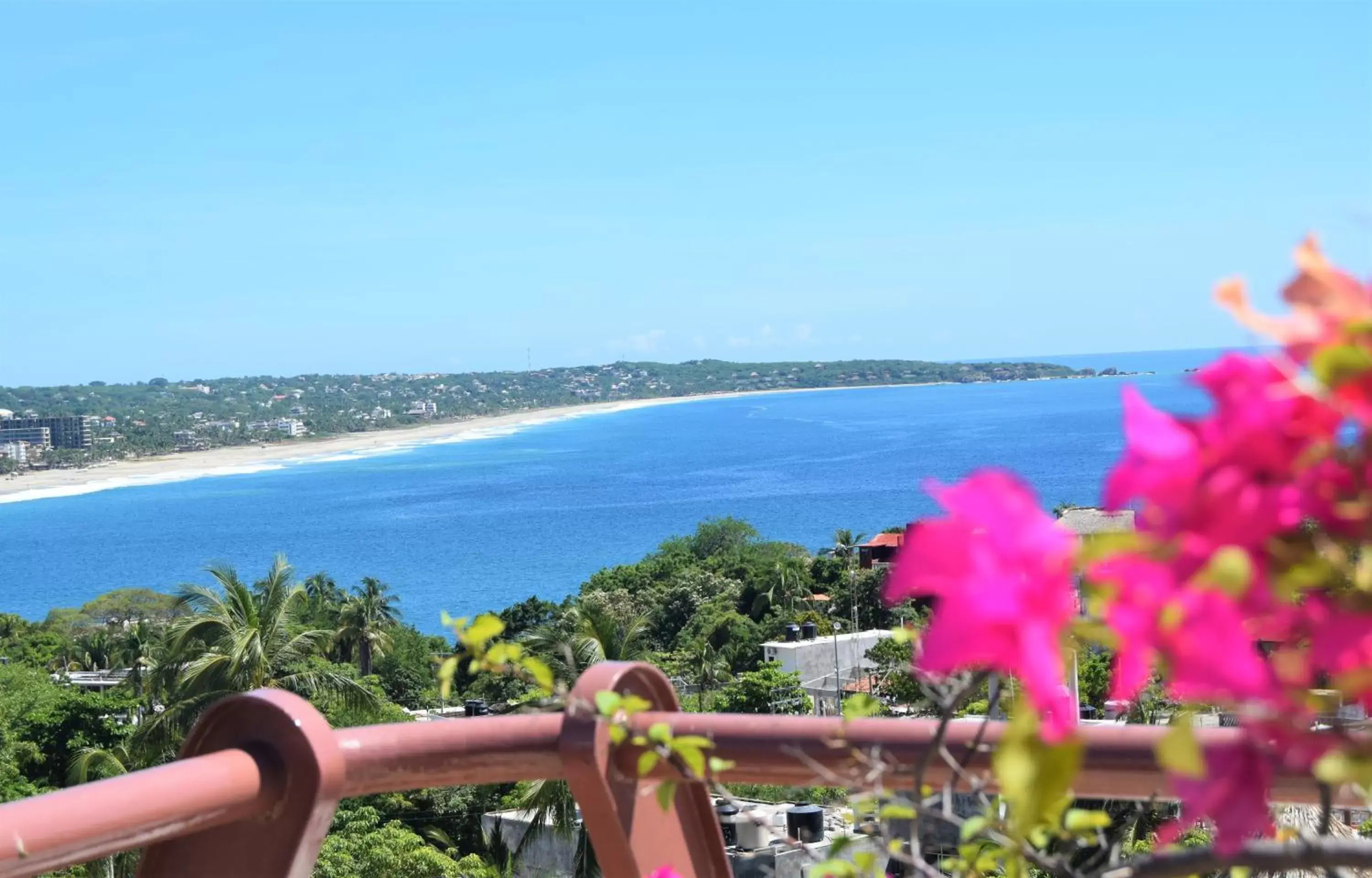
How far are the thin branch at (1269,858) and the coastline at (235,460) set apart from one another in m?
122

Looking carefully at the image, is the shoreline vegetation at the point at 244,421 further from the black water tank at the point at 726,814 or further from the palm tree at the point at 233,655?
the black water tank at the point at 726,814

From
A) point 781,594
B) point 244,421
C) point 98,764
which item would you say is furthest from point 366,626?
point 244,421

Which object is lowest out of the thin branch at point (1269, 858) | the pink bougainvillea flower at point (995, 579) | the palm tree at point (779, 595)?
the palm tree at point (779, 595)

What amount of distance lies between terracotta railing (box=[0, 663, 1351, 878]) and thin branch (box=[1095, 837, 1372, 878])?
1.70 feet

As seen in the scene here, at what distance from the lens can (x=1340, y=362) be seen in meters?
0.45

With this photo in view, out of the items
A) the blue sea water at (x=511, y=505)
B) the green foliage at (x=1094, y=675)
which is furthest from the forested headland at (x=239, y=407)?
the green foliage at (x=1094, y=675)

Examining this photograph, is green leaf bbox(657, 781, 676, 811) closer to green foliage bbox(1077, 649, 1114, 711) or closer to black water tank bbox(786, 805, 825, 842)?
black water tank bbox(786, 805, 825, 842)

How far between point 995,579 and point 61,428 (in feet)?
467

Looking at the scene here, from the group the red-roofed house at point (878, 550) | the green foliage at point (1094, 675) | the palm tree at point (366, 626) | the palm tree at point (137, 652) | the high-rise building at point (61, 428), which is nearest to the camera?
the green foliage at point (1094, 675)

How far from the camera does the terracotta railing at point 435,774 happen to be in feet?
4.17

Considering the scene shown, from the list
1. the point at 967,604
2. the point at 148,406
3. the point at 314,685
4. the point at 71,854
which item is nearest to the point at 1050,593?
the point at 967,604

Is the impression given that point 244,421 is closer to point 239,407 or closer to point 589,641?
point 239,407

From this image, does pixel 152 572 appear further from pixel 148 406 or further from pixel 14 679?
pixel 148 406

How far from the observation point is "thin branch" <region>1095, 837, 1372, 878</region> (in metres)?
0.57
